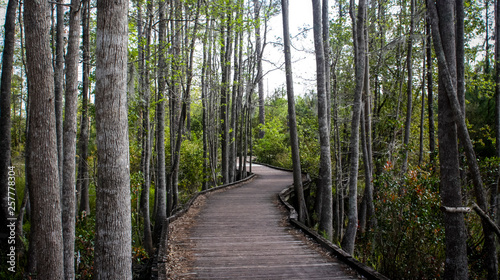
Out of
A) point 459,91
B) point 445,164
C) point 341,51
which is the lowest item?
point 445,164

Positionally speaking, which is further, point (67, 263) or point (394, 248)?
point (394, 248)

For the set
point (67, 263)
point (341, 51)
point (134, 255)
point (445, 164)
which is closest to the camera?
point (445, 164)

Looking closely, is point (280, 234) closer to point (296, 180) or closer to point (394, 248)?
point (394, 248)

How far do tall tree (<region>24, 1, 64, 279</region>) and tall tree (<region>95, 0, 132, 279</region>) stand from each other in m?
2.29

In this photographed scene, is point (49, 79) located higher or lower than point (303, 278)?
higher

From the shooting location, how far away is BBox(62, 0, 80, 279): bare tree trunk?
6109 millimetres

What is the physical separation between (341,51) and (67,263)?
1109 centimetres

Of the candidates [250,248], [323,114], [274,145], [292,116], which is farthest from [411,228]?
[274,145]

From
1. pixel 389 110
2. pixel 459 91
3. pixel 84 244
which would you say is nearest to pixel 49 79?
pixel 84 244

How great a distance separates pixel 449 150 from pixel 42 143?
18.7 ft

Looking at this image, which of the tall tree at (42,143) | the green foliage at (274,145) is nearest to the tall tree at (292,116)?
the tall tree at (42,143)

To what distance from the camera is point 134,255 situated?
8.65 meters

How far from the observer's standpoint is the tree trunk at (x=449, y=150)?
13.2ft

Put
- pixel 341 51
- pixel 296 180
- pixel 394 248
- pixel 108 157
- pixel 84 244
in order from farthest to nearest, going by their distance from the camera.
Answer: pixel 341 51, pixel 296 180, pixel 84 244, pixel 394 248, pixel 108 157
